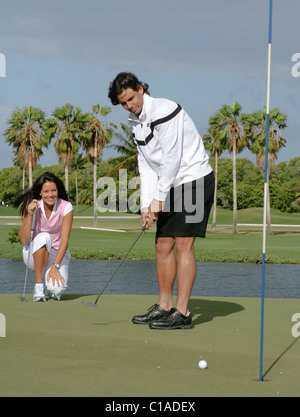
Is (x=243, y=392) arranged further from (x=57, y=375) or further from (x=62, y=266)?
(x=62, y=266)

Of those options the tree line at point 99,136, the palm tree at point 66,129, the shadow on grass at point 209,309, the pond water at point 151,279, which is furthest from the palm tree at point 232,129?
the shadow on grass at point 209,309

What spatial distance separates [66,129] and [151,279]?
41087 millimetres

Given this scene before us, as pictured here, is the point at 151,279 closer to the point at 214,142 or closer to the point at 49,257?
the point at 49,257

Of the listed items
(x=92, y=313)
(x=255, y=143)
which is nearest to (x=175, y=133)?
(x=92, y=313)

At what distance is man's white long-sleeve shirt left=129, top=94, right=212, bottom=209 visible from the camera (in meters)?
6.26

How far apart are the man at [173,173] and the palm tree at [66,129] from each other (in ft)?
200

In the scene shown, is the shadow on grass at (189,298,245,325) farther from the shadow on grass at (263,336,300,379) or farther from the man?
the shadow on grass at (263,336,300,379)

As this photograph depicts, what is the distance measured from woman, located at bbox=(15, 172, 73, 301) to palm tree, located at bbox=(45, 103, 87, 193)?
58810mm

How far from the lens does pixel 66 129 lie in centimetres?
6738

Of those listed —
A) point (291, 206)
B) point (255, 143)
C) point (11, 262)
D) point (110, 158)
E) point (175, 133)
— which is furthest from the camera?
point (291, 206)

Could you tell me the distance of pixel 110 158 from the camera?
225 feet

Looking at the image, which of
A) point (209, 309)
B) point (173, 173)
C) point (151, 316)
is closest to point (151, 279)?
point (209, 309)

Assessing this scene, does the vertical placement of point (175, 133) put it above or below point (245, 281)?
above
